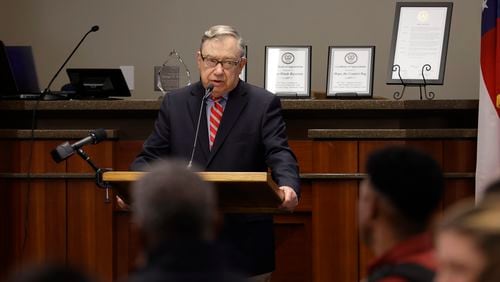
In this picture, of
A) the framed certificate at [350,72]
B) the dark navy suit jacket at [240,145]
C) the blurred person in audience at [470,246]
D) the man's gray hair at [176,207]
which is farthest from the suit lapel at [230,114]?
the man's gray hair at [176,207]

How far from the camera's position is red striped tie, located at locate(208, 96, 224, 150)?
4426 millimetres

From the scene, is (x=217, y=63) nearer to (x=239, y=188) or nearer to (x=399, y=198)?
(x=239, y=188)

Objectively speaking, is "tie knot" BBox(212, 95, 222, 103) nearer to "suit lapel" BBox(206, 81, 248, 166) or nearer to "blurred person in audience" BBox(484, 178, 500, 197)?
"suit lapel" BBox(206, 81, 248, 166)

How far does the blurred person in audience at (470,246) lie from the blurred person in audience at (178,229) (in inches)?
18.7

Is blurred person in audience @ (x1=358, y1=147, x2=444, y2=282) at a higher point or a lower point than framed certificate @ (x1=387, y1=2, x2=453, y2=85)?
lower

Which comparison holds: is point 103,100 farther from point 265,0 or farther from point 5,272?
point 265,0

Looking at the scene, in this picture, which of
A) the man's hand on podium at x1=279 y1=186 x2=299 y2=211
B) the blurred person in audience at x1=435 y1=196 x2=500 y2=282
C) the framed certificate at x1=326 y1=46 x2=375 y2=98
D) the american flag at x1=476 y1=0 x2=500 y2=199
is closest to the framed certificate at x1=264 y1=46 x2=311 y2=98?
the framed certificate at x1=326 y1=46 x2=375 y2=98

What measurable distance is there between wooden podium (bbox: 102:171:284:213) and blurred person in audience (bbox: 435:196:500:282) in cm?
150

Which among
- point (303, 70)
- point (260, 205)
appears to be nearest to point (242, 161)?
point (260, 205)

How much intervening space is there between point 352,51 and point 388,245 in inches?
164

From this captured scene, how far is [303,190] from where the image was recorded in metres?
5.60

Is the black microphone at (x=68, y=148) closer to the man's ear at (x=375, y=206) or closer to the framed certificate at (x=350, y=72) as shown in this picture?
the framed certificate at (x=350, y=72)

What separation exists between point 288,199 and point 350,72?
7.73 feet

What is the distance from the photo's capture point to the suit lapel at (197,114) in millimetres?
4379
